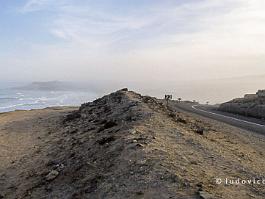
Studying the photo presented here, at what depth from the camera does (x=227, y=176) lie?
9984 mm

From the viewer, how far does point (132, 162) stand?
1105 centimetres

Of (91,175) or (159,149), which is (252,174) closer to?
(159,149)

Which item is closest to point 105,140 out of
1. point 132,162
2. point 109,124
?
point 109,124

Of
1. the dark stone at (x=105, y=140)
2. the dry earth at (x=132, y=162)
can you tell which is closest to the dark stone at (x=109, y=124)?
the dry earth at (x=132, y=162)

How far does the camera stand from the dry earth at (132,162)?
948cm

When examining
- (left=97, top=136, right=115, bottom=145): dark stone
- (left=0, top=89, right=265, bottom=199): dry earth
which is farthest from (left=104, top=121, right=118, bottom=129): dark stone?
(left=97, top=136, right=115, bottom=145): dark stone

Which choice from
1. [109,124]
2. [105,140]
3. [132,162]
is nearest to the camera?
[132,162]

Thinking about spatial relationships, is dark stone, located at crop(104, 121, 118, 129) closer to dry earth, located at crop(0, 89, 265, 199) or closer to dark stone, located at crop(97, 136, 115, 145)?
dry earth, located at crop(0, 89, 265, 199)

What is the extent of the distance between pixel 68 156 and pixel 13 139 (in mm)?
8855

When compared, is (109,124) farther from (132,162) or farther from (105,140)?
(132,162)

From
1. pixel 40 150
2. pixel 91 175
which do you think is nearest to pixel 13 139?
pixel 40 150

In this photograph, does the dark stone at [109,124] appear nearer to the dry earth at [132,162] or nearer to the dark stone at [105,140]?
the dry earth at [132,162]

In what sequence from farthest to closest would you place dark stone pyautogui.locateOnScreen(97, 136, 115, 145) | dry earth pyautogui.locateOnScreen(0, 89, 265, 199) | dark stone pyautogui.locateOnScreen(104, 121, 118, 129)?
dark stone pyautogui.locateOnScreen(104, 121, 118, 129)
dark stone pyautogui.locateOnScreen(97, 136, 115, 145)
dry earth pyautogui.locateOnScreen(0, 89, 265, 199)

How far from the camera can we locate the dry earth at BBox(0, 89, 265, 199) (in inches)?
373
